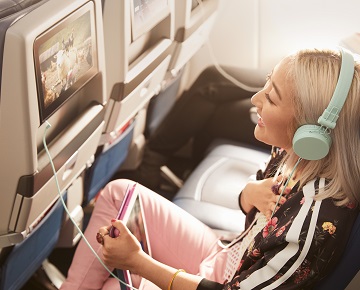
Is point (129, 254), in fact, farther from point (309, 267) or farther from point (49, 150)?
point (309, 267)

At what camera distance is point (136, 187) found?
1.62 meters

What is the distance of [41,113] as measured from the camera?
3.95ft

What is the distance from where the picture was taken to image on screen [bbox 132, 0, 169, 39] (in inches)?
63.6

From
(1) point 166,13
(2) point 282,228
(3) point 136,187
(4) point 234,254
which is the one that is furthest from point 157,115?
(2) point 282,228

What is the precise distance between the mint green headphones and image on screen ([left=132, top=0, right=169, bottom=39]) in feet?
2.04

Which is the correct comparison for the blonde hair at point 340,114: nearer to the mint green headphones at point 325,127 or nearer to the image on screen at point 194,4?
the mint green headphones at point 325,127

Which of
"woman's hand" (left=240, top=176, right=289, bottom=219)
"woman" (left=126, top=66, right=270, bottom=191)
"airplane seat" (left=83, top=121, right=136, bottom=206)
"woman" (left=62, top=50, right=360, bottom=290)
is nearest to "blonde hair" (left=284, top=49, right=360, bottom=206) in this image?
Answer: "woman" (left=62, top=50, right=360, bottom=290)

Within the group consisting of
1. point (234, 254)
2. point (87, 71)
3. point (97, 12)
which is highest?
point (97, 12)

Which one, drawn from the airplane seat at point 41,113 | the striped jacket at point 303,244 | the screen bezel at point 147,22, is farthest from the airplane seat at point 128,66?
the striped jacket at point 303,244

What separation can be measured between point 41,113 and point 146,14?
0.61 m

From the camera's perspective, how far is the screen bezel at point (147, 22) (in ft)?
5.25

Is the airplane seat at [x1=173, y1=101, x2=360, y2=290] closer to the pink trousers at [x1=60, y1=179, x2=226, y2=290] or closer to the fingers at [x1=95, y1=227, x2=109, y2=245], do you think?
the pink trousers at [x1=60, y1=179, x2=226, y2=290]

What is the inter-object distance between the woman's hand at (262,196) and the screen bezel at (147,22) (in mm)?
515

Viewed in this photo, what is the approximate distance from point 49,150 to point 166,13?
0.70m
